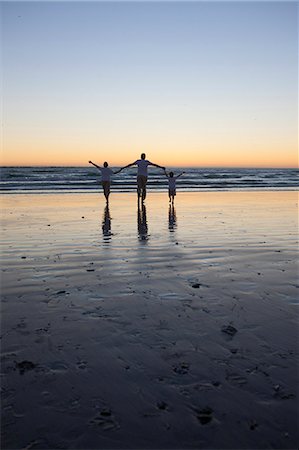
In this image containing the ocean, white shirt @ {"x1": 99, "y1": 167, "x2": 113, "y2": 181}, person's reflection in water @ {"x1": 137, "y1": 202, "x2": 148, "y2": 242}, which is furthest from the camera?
the ocean

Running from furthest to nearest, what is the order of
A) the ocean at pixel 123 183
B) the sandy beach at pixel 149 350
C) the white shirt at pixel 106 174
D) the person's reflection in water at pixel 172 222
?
the ocean at pixel 123 183, the white shirt at pixel 106 174, the person's reflection in water at pixel 172 222, the sandy beach at pixel 149 350

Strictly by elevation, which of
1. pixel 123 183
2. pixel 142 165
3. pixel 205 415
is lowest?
pixel 205 415

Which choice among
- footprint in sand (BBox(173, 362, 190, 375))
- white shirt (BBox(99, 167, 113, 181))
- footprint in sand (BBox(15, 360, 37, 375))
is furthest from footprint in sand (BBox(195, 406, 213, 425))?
white shirt (BBox(99, 167, 113, 181))

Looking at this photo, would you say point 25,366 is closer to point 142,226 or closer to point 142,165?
point 142,226

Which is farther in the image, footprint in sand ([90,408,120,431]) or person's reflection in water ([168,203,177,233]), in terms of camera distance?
person's reflection in water ([168,203,177,233])

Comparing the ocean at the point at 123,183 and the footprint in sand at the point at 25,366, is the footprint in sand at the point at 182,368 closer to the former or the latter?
the footprint in sand at the point at 25,366

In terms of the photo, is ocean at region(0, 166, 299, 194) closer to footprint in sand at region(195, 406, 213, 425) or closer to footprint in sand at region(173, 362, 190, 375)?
footprint in sand at region(173, 362, 190, 375)

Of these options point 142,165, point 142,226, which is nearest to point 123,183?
point 142,165

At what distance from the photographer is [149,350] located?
162 inches

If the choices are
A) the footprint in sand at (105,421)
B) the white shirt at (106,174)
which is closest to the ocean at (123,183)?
the white shirt at (106,174)

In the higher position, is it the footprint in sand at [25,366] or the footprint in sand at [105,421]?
the footprint in sand at [25,366]

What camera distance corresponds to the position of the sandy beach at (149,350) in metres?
2.91

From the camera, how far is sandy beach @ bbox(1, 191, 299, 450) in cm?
291

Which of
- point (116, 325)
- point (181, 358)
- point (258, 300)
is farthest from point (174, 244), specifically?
point (181, 358)
